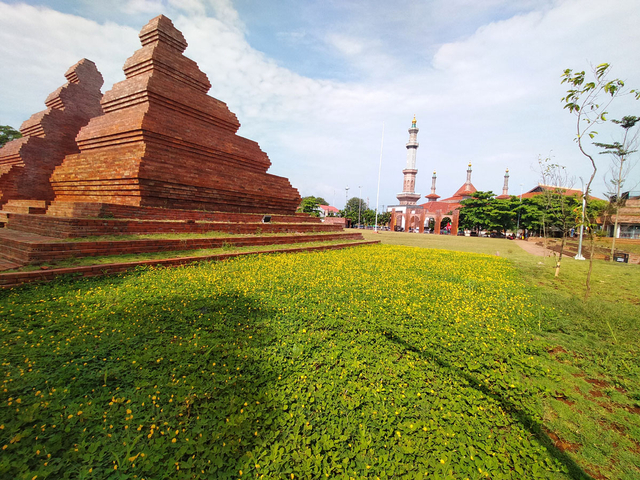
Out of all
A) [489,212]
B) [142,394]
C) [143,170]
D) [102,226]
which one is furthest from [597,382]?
[489,212]

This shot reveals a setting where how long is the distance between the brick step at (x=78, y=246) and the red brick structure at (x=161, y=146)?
2.39 metres

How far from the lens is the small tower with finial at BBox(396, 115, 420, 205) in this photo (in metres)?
57.0

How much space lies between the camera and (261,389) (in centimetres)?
218

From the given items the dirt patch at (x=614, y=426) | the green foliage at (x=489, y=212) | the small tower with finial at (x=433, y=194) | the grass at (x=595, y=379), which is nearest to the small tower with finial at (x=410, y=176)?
the small tower with finial at (x=433, y=194)

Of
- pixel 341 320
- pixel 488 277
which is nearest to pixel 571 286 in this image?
pixel 488 277

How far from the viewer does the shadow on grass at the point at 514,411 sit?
68.5 inches

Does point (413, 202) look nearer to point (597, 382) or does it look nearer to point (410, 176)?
point (410, 176)

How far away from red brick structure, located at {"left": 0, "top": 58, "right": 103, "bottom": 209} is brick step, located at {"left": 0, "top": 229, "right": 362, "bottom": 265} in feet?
19.5

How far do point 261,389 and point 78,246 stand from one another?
4795 millimetres

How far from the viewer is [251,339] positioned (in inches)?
113

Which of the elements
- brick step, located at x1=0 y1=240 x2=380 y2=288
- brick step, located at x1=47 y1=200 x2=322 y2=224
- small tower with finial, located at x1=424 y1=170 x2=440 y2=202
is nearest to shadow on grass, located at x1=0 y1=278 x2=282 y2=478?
brick step, located at x1=0 y1=240 x2=380 y2=288

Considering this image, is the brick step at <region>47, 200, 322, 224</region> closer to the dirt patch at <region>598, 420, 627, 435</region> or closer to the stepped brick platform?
the stepped brick platform

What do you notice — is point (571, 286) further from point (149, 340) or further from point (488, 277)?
point (149, 340)

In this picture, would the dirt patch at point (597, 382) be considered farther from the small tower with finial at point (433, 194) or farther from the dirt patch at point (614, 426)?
the small tower with finial at point (433, 194)
